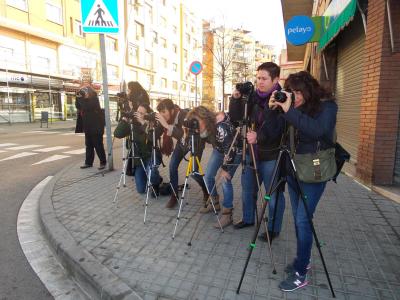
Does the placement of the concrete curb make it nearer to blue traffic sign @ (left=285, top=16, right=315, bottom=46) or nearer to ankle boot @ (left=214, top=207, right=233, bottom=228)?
ankle boot @ (left=214, top=207, right=233, bottom=228)

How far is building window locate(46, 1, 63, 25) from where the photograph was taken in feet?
90.1

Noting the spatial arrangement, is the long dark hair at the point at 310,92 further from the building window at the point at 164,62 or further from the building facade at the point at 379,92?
the building window at the point at 164,62

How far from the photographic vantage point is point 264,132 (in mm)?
3234

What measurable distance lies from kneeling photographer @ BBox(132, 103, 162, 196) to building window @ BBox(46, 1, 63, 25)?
27.7 metres

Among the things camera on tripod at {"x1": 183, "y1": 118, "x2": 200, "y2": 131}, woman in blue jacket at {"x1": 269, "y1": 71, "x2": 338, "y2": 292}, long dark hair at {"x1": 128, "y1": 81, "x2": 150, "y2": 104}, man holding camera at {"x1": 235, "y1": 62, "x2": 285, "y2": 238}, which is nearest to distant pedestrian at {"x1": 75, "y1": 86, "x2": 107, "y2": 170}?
long dark hair at {"x1": 128, "y1": 81, "x2": 150, "y2": 104}

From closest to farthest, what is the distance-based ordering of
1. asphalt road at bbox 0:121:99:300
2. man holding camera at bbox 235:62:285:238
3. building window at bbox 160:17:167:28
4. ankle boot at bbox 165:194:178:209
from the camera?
asphalt road at bbox 0:121:99:300 → man holding camera at bbox 235:62:285:238 → ankle boot at bbox 165:194:178:209 → building window at bbox 160:17:167:28

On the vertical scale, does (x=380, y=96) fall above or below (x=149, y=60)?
below

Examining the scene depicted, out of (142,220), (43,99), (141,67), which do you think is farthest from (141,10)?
(142,220)

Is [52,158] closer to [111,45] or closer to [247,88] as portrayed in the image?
[247,88]

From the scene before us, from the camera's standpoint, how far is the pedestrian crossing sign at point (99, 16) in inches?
247

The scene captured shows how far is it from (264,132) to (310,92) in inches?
28.5

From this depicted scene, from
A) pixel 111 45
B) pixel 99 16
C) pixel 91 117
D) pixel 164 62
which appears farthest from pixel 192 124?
pixel 164 62

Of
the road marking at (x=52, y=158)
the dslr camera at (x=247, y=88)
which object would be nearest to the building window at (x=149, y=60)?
the road marking at (x=52, y=158)

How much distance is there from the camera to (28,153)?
10.1 metres
